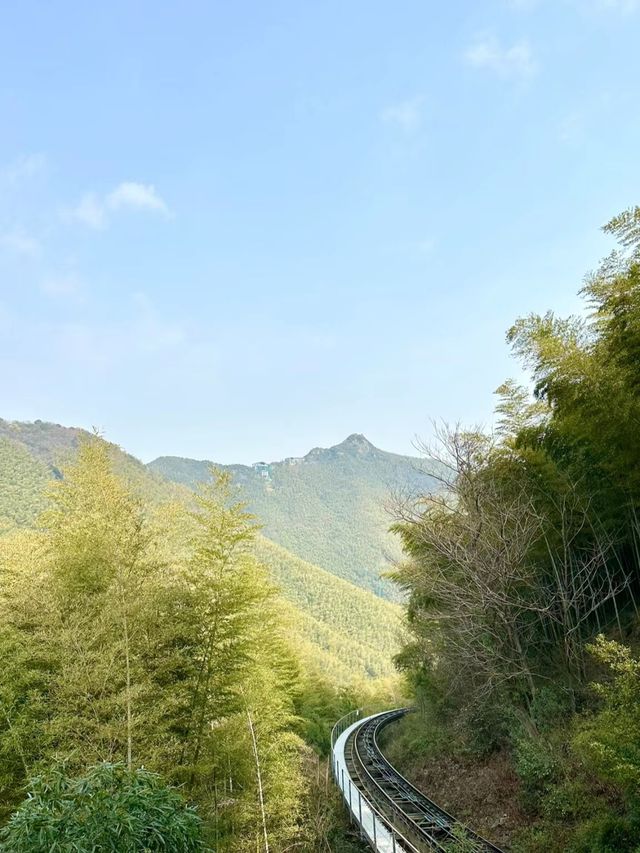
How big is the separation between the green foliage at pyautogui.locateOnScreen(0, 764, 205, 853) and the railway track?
232 inches

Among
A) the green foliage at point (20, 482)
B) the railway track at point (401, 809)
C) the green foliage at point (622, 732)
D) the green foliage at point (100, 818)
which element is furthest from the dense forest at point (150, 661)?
the green foliage at point (20, 482)

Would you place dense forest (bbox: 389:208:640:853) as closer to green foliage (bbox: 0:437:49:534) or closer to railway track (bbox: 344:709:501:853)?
railway track (bbox: 344:709:501:853)

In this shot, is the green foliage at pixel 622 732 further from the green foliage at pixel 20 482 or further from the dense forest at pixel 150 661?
the green foliage at pixel 20 482

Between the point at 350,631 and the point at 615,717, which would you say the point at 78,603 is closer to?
the point at 615,717

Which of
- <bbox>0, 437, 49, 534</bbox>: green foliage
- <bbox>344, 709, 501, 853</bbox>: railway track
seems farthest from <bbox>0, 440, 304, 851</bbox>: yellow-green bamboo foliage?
<bbox>0, 437, 49, 534</bbox>: green foliage

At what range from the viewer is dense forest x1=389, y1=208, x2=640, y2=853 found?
6.71 m

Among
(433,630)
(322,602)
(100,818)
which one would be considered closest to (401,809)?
(433,630)

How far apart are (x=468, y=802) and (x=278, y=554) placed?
5025 inches

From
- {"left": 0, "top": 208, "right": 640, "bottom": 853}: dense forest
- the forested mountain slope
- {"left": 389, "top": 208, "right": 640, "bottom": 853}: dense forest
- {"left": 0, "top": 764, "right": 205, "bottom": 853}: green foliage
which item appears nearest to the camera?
{"left": 0, "top": 764, "right": 205, "bottom": 853}: green foliage

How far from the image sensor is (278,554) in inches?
5325

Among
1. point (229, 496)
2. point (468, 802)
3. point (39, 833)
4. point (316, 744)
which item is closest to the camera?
point (39, 833)

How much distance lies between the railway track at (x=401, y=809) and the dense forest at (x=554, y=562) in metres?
0.85

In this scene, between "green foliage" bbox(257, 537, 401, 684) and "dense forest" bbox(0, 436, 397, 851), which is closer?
"dense forest" bbox(0, 436, 397, 851)

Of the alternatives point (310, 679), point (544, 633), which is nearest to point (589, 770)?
point (544, 633)
